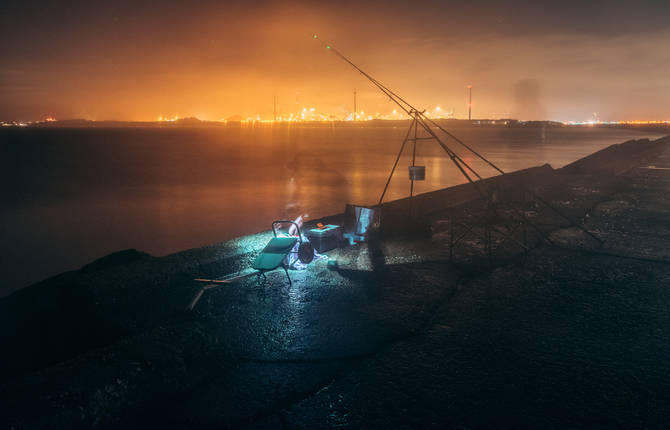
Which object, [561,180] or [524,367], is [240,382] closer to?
[524,367]

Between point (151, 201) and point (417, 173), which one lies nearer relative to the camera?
point (417, 173)

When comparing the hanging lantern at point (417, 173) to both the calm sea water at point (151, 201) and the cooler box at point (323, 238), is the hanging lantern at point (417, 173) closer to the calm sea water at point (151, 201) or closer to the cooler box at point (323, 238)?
the cooler box at point (323, 238)

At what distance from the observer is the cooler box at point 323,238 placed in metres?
6.51

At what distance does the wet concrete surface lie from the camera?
110 inches

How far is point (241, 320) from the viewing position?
4266mm

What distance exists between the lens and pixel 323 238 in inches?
258

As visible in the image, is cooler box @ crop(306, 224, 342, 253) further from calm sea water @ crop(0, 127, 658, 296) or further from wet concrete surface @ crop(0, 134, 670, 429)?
calm sea water @ crop(0, 127, 658, 296)

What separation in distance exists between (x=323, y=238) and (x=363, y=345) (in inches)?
118

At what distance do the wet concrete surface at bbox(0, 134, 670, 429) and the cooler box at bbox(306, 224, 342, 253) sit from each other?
0.20m

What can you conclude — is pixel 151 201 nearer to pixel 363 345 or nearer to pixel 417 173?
pixel 417 173

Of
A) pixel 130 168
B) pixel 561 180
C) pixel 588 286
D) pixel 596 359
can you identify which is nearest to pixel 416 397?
pixel 596 359

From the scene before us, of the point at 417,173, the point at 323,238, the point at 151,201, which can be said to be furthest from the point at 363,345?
the point at 151,201

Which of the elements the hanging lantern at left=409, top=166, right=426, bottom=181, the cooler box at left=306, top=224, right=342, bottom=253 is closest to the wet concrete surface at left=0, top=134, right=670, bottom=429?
the cooler box at left=306, top=224, right=342, bottom=253

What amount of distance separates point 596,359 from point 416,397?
175 cm
